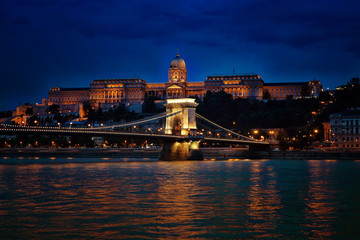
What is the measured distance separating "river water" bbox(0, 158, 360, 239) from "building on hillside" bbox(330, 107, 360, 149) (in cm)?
4105

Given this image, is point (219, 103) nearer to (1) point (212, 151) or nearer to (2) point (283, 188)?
(1) point (212, 151)

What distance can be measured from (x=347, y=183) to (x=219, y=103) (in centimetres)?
8162

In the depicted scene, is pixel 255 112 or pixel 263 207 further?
pixel 255 112

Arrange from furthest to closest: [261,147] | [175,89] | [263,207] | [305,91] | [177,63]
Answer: [177,63]
[175,89]
[305,91]
[261,147]
[263,207]

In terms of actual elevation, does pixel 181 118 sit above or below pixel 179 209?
above

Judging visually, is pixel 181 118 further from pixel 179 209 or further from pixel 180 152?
pixel 179 209

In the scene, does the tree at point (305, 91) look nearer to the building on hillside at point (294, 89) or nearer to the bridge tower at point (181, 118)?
the building on hillside at point (294, 89)

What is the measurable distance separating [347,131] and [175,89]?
7369 cm

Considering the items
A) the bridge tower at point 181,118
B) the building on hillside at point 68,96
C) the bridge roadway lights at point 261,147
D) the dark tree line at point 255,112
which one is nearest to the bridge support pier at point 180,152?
the bridge tower at point 181,118

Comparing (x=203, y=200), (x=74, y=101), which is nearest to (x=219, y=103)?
(x=74, y=101)

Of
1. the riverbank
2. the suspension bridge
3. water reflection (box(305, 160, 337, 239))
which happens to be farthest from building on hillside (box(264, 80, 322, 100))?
water reflection (box(305, 160, 337, 239))

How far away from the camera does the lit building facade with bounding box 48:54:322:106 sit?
132125 millimetres

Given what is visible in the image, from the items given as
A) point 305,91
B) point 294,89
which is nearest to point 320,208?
point 305,91

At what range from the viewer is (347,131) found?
6775cm
